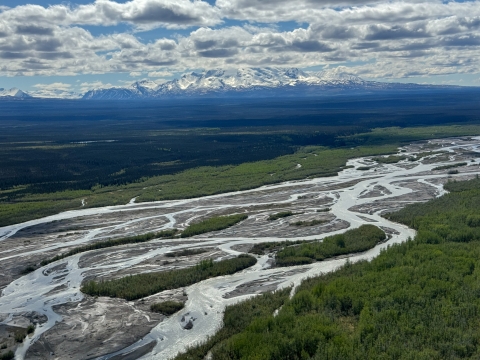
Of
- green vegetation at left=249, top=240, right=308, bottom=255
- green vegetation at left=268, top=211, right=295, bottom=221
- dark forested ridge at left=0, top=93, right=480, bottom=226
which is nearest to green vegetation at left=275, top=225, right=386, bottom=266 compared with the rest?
green vegetation at left=249, top=240, right=308, bottom=255

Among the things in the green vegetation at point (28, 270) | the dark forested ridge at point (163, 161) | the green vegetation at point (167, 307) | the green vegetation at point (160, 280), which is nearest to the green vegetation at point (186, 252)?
the green vegetation at point (160, 280)

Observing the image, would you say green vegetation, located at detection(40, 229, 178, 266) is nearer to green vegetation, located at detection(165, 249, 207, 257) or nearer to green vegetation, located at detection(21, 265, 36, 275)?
green vegetation, located at detection(21, 265, 36, 275)

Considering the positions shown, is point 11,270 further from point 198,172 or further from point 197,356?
point 198,172

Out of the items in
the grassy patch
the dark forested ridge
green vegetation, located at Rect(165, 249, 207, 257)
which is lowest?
the dark forested ridge

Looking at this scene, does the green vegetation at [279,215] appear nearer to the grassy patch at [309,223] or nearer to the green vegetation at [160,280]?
the grassy patch at [309,223]

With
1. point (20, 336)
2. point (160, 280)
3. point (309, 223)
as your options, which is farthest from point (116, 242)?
point (20, 336)

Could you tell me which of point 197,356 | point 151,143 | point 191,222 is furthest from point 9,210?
point 151,143
